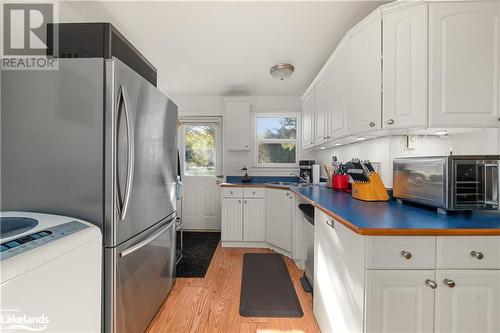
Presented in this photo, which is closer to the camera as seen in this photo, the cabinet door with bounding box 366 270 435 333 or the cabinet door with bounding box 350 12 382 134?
the cabinet door with bounding box 366 270 435 333

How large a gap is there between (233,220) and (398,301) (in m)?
2.23

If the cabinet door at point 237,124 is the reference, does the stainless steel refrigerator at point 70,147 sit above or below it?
below

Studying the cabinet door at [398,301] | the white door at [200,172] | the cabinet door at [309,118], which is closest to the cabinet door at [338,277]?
the cabinet door at [398,301]

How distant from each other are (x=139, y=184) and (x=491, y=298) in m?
1.78

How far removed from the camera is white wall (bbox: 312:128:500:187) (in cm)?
124

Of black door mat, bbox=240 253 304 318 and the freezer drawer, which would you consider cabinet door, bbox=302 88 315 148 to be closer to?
black door mat, bbox=240 253 304 318

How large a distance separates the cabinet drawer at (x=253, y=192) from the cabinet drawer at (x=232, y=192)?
7 cm

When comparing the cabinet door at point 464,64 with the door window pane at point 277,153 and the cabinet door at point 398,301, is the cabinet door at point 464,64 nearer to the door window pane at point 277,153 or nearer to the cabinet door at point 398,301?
the cabinet door at point 398,301

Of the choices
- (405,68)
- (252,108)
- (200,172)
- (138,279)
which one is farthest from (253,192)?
(405,68)

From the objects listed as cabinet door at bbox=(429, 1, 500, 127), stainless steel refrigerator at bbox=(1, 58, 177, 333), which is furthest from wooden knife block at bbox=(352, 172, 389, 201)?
stainless steel refrigerator at bbox=(1, 58, 177, 333)

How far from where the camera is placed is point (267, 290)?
1902 mm

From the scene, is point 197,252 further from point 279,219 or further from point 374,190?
point 374,190

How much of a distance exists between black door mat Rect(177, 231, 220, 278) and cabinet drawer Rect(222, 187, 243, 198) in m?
0.76

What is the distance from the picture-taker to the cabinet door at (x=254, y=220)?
288 centimetres
